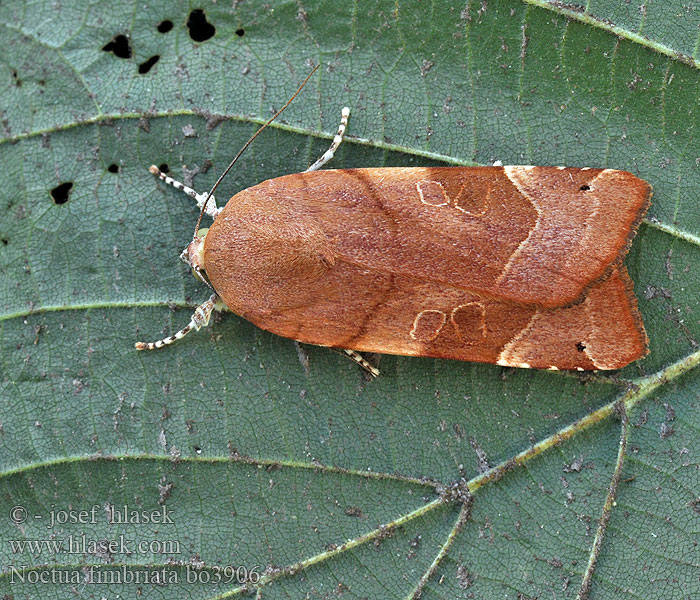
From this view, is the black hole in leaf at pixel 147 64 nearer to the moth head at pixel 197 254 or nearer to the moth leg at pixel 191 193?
the moth leg at pixel 191 193

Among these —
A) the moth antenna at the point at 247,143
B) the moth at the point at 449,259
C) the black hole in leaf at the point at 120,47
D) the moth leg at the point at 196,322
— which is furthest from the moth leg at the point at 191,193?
the black hole in leaf at the point at 120,47

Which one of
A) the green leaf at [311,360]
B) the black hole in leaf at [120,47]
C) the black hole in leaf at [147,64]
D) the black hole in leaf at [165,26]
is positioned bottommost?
the green leaf at [311,360]

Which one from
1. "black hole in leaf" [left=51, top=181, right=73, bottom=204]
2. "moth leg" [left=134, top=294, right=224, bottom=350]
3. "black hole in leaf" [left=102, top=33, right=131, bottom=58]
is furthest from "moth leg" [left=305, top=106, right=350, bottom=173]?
"black hole in leaf" [left=51, top=181, right=73, bottom=204]

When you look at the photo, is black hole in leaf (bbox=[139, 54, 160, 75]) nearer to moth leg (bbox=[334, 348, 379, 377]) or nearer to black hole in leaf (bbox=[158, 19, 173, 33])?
black hole in leaf (bbox=[158, 19, 173, 33])

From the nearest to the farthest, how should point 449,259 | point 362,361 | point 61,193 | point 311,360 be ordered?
point 449,259 < point 362,361 < point 311,360 < point 61,193

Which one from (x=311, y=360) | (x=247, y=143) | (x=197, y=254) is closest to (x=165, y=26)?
(x=247, y=143)

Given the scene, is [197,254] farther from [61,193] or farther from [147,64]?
[147,64]

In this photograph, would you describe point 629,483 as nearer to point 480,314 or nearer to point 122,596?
point 480,314
